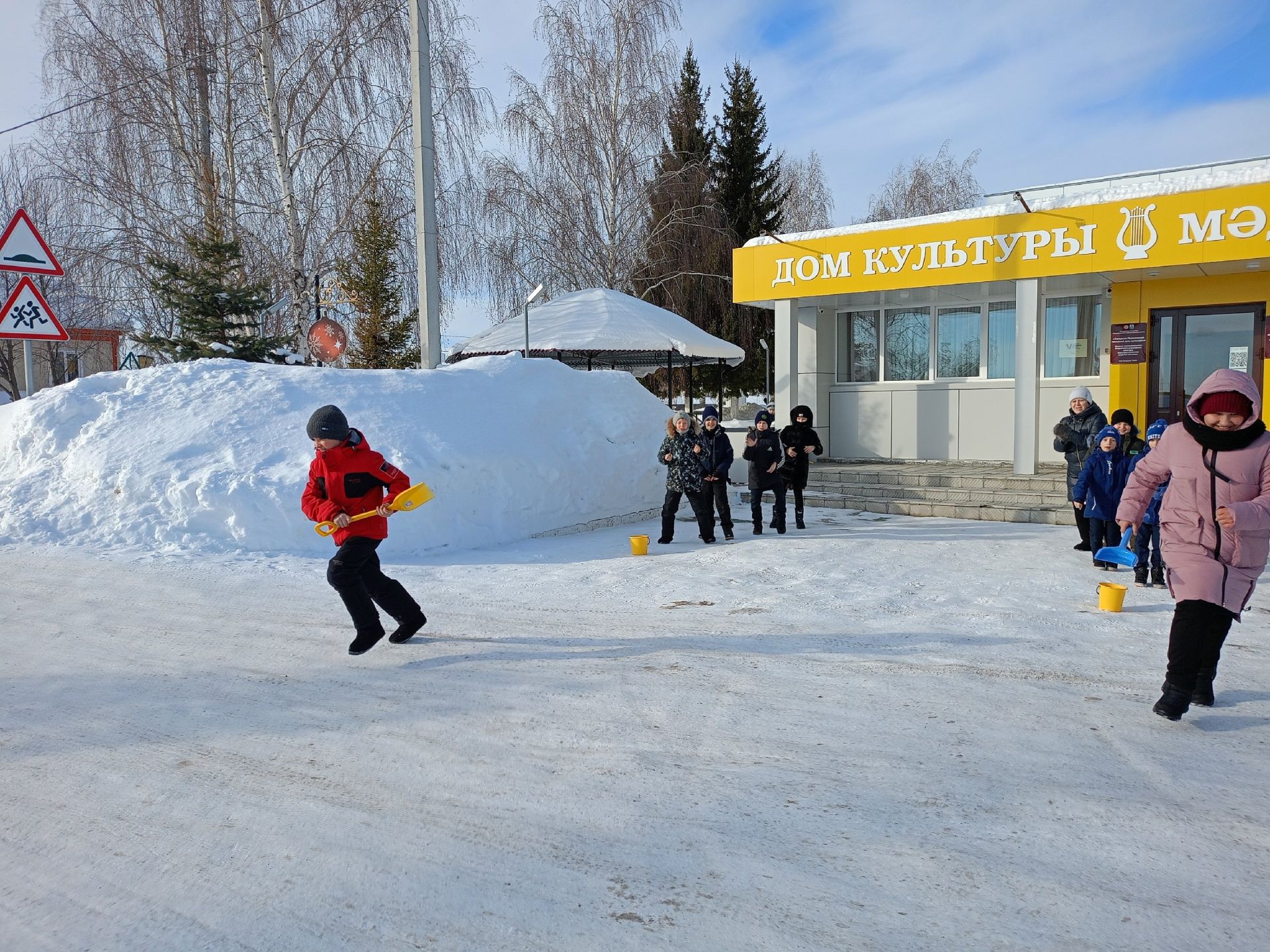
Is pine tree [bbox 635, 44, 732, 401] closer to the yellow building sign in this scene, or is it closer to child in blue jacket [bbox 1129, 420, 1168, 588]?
the yellow building sign

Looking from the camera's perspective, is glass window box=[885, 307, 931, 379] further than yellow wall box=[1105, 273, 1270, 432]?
Yes

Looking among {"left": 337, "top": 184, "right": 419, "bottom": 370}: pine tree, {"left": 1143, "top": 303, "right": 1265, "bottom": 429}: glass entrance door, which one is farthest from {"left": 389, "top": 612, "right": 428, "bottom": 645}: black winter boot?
{"left": 337, "top": 184, "right": 419, "bottom": 370}: pine tree

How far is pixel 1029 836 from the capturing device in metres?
3.03

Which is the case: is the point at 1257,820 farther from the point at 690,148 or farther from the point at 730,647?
the point at 690,148

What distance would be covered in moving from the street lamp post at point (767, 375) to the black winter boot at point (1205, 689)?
23.3m

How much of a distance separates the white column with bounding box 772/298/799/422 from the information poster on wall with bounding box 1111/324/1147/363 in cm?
470

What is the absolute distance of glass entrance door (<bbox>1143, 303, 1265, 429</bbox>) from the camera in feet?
38.4

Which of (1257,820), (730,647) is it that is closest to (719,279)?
(730,647)

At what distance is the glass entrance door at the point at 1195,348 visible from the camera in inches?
460

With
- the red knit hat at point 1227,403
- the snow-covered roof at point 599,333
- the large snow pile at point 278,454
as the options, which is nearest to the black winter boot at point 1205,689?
the red knit hat at point 1227,403

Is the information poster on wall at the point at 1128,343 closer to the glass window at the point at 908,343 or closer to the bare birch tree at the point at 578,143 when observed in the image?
the glass window at the point at 908,343

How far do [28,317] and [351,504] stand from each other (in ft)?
17.9

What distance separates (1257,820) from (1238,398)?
6.23 feet

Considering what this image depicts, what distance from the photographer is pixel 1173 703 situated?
4.12m
